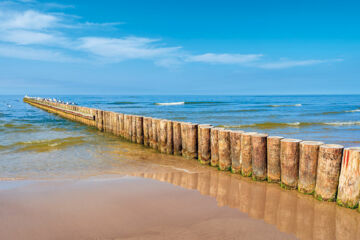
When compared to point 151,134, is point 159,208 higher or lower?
lower

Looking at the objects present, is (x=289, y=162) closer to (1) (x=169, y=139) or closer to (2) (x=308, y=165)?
(2) (x=308, y=165)

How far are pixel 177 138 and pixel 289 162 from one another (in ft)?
11.3

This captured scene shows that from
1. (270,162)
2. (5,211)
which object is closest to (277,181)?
(270,162)

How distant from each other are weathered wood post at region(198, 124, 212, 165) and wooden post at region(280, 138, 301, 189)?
2.01 meters

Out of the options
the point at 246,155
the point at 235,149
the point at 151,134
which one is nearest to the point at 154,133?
the point at 151,134

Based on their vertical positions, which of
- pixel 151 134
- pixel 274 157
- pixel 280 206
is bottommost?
pixel 280 206

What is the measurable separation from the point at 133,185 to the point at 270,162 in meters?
2.68

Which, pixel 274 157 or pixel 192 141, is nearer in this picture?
pixel 274 157

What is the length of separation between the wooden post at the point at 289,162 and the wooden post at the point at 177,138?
3197 mm

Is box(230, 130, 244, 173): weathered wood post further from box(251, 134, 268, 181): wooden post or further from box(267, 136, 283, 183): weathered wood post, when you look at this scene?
box(267, 136, 283, 183): weathered wood post

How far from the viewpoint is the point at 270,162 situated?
16.7 ft

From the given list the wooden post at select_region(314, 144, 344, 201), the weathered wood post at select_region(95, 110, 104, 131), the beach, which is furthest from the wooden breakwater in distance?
the weathered wood post at select_region(95, 110, 104, 131)

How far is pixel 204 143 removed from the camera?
6.60 metres

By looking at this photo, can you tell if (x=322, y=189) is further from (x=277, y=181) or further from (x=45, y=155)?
(x=45, y=155)
